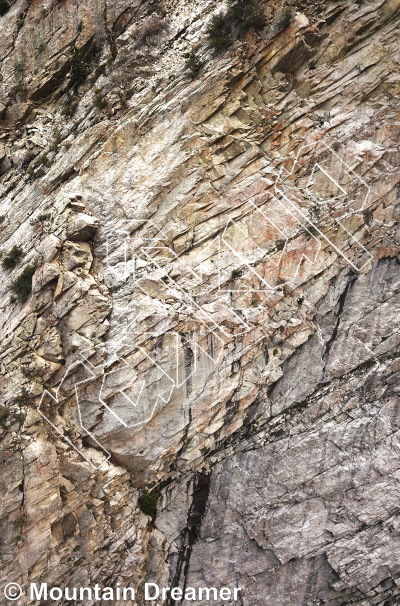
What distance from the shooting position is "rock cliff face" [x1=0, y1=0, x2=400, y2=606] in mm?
14195

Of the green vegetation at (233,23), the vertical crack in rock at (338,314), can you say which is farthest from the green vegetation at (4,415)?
the green vegetation at (233,23)

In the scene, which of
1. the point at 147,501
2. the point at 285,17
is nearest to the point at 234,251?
the point at 285,17

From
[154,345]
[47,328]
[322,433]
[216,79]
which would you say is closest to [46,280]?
[47,328]

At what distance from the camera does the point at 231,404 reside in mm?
15047

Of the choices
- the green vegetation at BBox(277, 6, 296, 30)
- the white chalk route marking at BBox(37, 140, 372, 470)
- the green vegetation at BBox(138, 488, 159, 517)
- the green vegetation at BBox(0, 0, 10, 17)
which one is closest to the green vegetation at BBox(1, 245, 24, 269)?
the white chalk route marking at BBox(37, 140, 372, 470)

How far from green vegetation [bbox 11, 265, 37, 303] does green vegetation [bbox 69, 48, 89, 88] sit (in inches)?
355

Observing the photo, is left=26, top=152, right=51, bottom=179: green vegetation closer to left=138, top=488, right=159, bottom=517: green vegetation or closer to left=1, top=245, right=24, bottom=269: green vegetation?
left=1, top=245, right=24, bottom=269: green vegetation

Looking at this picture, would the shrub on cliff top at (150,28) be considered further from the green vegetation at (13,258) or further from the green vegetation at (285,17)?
the green vegetation at (13,258)

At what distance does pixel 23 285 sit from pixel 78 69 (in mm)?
10149

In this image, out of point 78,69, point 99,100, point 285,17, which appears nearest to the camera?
point 285,17

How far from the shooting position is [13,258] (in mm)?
15227

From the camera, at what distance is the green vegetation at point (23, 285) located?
1449 cm

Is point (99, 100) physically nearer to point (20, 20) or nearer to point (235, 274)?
point (20, 20)
